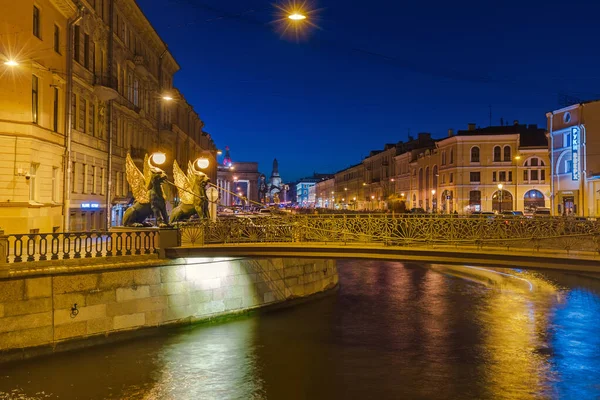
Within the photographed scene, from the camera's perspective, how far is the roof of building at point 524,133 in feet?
199

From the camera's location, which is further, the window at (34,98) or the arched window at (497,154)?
the arched window at (497,154)

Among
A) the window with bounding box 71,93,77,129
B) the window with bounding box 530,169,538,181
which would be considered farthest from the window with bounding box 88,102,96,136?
the window with bounding box 530,169,538,181

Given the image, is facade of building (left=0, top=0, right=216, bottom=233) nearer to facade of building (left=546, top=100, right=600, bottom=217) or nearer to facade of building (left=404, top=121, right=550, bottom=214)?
facade of building (left=546, top=100, right=600, bottom=217)

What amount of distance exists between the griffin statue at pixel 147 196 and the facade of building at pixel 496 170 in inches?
1724

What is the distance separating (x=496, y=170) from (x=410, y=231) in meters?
47.6

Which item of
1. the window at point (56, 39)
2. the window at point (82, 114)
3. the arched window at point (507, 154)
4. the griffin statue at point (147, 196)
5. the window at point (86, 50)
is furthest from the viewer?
the arched window at point (507, 154)

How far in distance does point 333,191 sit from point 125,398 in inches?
5337

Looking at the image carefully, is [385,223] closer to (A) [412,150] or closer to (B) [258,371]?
(B) [258,371]

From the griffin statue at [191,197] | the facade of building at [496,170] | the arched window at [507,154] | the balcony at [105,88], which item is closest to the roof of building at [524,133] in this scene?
the facade of building at [496,170]

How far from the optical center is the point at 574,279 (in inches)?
1133

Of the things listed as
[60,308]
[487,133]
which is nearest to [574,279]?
[60,308]

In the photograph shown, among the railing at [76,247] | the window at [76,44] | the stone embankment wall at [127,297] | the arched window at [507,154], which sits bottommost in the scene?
the stone embankment wall at [127,297]

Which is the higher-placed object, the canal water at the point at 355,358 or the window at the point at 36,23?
the window at the point at 36,23

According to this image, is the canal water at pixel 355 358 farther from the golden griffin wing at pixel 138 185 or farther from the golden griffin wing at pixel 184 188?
the golden griffin wing at pixel 138 185
